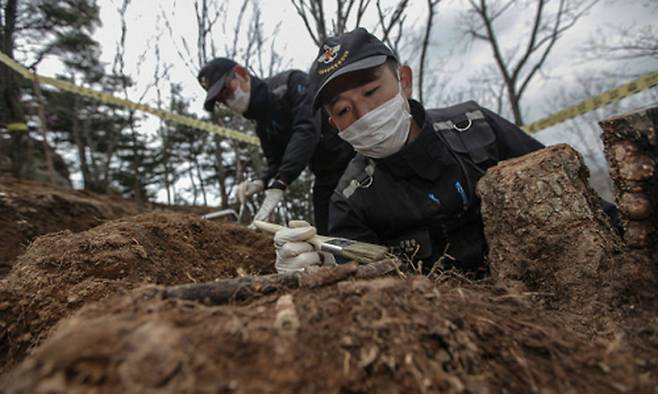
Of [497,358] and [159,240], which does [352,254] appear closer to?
[497,358]

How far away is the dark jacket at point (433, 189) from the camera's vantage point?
176cm

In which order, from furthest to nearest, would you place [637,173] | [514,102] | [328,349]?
[514,102]
[637,173]
[328,349]

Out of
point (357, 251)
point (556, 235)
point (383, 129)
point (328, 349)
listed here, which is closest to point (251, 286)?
point (328, 349)

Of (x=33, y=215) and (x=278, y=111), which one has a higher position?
(x=278, y=111)

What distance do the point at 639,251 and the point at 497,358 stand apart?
67cm

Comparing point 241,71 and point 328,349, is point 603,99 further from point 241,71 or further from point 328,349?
point 328,349

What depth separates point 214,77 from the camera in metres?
3.36

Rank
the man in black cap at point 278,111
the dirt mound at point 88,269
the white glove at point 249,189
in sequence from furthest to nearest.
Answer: the white glove at point 249,189 < the man in black cap at point 278,111 < the dirt mound at point 88,269

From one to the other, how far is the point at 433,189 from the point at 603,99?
11.3ft

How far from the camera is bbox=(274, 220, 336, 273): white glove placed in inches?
69.4

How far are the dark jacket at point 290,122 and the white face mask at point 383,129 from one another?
128 centimetres

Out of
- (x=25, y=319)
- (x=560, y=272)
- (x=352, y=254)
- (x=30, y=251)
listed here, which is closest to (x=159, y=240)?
(x=30, y=251)

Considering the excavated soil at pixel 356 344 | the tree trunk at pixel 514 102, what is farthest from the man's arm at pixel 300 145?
the tree trunk at pixel 514 102

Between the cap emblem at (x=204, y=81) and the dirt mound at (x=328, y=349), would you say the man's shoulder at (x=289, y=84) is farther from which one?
the dirt mound at (x=328, y=349)
